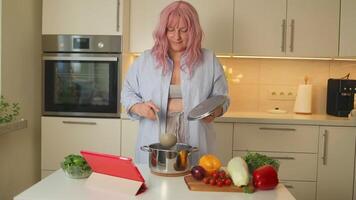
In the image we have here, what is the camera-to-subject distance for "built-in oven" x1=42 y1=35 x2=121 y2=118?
103 inches

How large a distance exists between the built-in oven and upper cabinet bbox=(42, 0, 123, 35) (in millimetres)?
50

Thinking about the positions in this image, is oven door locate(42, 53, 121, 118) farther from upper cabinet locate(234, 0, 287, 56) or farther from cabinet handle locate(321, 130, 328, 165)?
cabinet handle locate(321, 130, 328, 165)

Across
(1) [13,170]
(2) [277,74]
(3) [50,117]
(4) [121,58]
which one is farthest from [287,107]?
(1) [13,170]

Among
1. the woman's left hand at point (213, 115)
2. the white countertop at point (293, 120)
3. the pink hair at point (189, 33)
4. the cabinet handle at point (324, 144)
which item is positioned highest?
the pink hair at point (189, 33)

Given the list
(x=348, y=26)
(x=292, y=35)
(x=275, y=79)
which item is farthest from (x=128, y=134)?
(x=348, y=26)

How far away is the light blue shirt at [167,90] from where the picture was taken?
1783 mm

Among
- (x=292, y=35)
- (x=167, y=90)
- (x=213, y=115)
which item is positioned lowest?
(x=213, y=115)

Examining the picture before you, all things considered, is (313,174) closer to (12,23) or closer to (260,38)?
(260,38)

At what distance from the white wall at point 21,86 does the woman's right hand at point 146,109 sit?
101 cm

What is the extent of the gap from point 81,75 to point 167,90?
1.06 meters

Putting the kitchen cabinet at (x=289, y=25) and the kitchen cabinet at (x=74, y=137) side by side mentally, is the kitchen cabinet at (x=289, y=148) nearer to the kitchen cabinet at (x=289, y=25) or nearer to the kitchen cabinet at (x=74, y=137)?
the kitchen cabinet at (x=289, y=25)

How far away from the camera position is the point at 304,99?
2.86m

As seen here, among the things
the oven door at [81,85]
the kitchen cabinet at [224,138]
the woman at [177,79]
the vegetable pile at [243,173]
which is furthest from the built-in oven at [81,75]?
the vegetable pile at [243,173]

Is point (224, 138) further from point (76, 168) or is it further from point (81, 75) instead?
point (76, 168)
